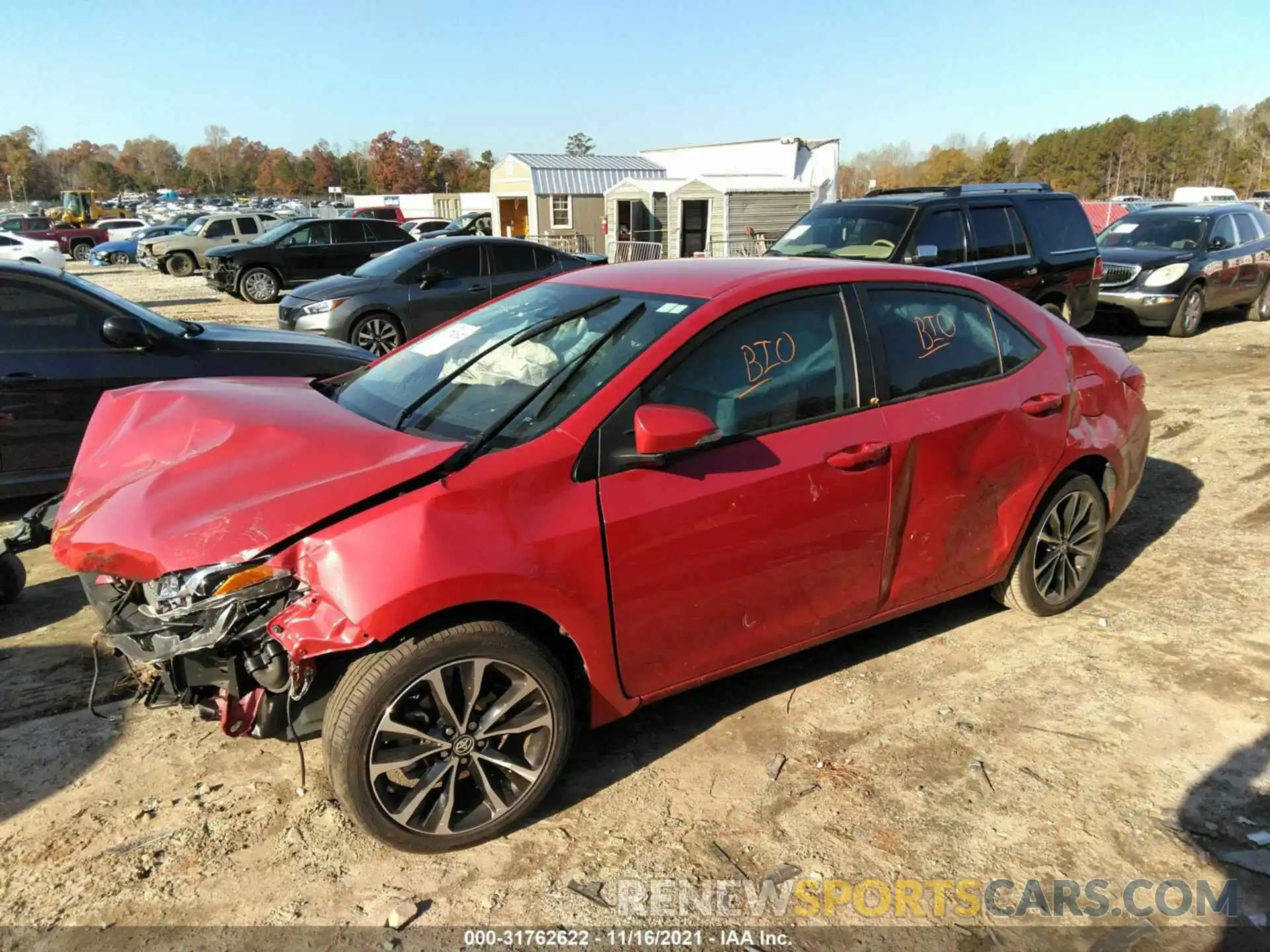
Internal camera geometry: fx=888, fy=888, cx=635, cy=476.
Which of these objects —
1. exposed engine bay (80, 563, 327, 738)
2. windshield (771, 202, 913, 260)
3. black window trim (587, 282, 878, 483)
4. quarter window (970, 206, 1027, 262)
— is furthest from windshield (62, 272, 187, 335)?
quarter window (970, 206, 1027, 262)

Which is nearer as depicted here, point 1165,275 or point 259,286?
point 1165,275

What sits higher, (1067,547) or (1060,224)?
(1060,224)

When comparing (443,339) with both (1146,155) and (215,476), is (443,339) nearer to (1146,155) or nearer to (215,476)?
(215,476)

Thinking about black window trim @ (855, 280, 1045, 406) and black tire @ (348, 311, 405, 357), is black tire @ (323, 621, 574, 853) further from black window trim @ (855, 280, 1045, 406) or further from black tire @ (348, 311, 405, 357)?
black tire @ (348, 311, 405, 357)

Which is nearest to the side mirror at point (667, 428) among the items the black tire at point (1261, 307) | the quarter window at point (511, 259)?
the quarter window at point (511, 259)

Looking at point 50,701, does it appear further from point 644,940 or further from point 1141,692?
point 1141,692

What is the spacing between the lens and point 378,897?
262cm

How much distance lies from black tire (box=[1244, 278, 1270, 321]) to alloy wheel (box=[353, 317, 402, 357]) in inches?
519

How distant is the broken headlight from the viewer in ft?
8.48

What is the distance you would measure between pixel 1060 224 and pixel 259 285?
14942 millimetres

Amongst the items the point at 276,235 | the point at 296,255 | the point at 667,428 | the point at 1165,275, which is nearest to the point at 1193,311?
the point at 1165,275

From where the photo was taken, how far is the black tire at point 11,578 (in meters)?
4.30

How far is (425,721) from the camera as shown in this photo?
8.98 feet

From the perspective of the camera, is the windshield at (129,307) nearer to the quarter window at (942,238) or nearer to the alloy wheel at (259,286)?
the quarter window at (942,238)
